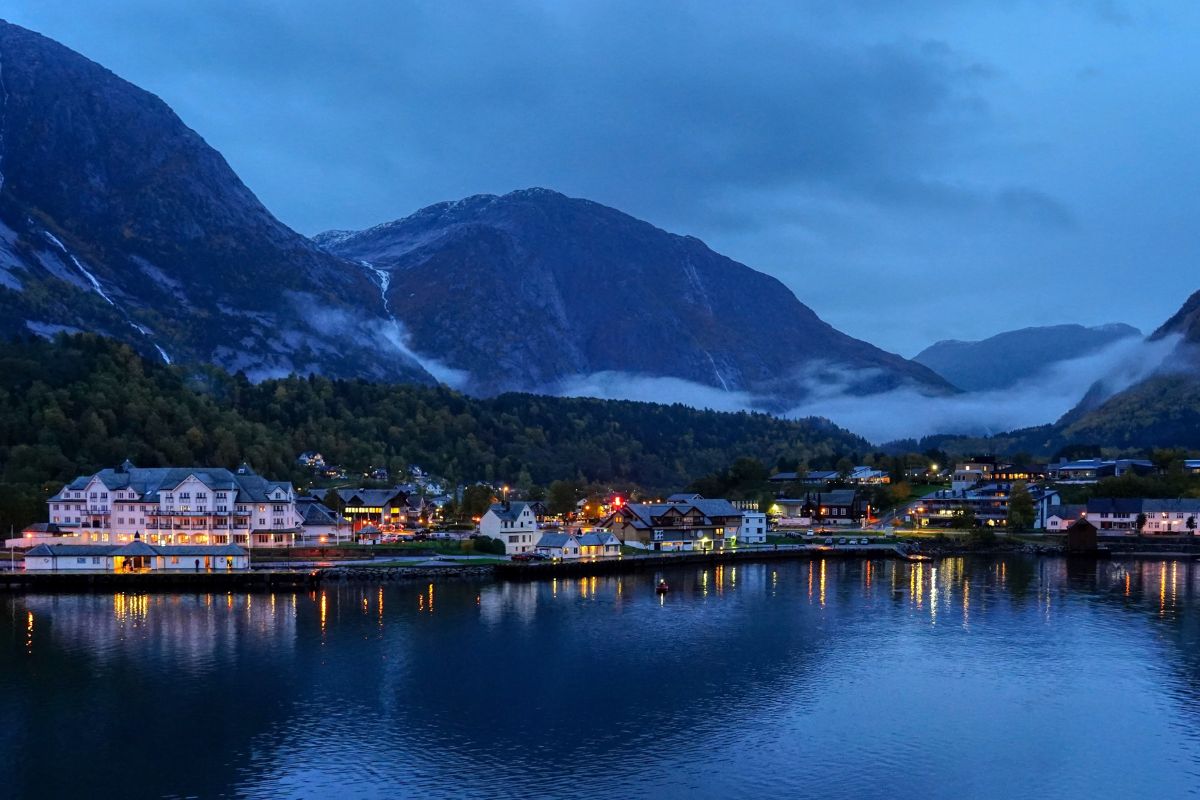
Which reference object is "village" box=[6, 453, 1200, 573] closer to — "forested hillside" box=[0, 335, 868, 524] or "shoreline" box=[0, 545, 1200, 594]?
"shoreline" box=[0, 545, 1200, 594]

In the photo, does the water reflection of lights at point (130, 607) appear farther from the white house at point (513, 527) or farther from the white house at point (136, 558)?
the white house at point (513, 527)

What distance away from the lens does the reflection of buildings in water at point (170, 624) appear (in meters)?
47.5

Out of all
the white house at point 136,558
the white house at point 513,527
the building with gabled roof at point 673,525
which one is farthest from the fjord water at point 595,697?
the building with gabled roof at point 673,525

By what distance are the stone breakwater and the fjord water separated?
6926mm

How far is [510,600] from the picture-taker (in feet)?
210

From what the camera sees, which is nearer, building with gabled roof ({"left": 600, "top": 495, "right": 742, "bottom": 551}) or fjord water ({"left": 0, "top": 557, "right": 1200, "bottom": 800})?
fjord water ({"left": 0, "top": 557, "right": 1200, "bottom": 800})

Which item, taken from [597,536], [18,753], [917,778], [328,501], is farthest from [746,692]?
[328,501]

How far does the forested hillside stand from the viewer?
10206 centimetres

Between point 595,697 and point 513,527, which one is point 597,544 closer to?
point 513,527

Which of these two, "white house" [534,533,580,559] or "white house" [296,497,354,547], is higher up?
"white house" [296,497,354,547]

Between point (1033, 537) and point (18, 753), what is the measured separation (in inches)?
3847

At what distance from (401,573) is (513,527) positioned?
47.8 feet

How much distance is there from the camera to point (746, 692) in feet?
133

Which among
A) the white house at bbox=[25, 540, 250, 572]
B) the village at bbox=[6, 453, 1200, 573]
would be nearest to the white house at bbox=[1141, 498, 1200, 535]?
the village at bbox=[6, 453, 1200, 573]
